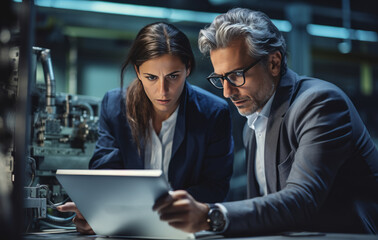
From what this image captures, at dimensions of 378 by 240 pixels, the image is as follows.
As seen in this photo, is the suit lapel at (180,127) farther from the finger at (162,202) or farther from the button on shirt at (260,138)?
the finger at (162,202)

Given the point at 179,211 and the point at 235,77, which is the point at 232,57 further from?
the point at 179,211

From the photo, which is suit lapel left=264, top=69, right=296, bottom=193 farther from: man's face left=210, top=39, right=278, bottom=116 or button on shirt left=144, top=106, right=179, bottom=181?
button on shirt left=144, top=106, right=179, bottom=181

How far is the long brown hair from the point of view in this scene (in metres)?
1.89

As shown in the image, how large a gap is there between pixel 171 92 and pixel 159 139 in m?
0.27

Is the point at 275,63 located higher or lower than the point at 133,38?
lower

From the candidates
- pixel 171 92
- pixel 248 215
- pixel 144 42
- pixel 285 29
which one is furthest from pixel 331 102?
pixel 285 29

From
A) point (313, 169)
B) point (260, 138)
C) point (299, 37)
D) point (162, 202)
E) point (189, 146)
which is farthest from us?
point (299, 37)

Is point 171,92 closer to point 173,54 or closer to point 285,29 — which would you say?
point 173,54

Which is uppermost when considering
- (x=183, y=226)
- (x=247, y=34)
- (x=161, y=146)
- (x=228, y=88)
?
(x=247, y=34)

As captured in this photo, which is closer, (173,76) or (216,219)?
(216,219)

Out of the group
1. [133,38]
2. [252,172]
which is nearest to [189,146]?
[252,172]

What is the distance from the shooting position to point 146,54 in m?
1.89

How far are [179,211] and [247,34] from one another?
0.85 m

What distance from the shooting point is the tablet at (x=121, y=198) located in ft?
3.55
